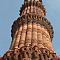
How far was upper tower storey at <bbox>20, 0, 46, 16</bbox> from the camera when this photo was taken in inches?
2133

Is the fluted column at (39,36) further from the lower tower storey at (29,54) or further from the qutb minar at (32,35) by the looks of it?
the lower tower storey at (29,54)

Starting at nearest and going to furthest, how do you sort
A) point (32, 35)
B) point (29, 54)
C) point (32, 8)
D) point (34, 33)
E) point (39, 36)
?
point (29, 54)
point (39, 36)
point (32, 35)
point (34, 33)
point (32, 8)

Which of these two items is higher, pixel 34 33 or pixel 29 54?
pixel 34 33

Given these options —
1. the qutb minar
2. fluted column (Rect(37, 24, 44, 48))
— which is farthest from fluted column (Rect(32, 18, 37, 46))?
fluted column (Rect(37, 24, 44, 48))

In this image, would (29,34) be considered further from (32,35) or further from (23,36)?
(23,36)

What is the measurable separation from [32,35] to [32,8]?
10.7 metres

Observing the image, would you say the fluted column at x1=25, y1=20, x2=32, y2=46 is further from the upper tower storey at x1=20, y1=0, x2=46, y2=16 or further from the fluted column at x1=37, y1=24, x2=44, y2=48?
the upper tower storey at x1=20, y1=0, x2=46, y2=16

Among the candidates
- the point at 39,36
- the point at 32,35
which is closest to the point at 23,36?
the point at 32,35

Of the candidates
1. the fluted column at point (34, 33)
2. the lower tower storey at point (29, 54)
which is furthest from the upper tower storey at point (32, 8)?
the lower tower storey at point (29, 54)

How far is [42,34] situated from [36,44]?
4862 mm

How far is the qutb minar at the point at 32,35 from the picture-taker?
38.3 metres

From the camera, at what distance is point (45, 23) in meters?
49.8

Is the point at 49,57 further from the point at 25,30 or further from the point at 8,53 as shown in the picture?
the point at 25,30

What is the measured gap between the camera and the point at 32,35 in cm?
4506
